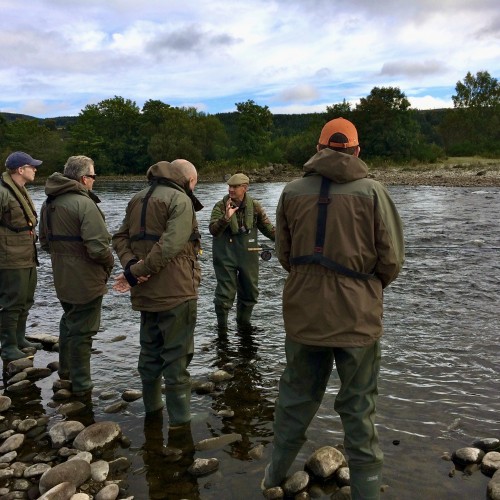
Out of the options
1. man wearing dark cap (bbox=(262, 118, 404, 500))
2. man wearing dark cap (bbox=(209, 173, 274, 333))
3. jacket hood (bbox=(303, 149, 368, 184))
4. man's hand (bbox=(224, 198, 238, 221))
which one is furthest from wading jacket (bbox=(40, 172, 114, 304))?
jacket hood (bbox=(303, 149, 368, 184))

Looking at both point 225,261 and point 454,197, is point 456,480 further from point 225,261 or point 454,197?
point 454,197

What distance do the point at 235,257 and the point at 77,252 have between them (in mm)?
2749

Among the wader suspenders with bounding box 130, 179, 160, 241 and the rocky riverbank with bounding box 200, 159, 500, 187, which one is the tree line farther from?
the wader suspenders with bounding box 130, 179, 160, 241

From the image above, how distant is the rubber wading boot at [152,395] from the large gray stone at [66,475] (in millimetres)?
1076

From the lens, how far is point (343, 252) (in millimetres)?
3629

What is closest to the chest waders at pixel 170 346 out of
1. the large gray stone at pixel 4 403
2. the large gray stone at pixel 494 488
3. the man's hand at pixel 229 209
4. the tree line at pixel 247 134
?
the large gray stone at pixel 4 403

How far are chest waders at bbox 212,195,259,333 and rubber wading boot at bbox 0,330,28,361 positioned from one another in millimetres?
2937

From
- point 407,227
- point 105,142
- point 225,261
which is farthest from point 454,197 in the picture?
point 105,142

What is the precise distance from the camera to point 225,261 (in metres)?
8.21

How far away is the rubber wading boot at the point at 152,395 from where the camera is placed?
550cm

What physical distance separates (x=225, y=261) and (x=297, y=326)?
448 centimetres

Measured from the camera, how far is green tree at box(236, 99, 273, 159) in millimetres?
94875

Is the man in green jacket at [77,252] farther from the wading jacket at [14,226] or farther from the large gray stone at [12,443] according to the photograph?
the large gray stone at [12,443]

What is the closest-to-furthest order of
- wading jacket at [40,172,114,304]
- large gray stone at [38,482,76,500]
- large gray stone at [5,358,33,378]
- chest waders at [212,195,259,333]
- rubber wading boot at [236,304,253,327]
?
large gray stone at [38,482,76,500] → wading jacket at [40,172,114,304] → large gray stone at [5,358,33,378] → chest waders at [212,195,259,333] → rubber wading boot at [236,304,253,327]
